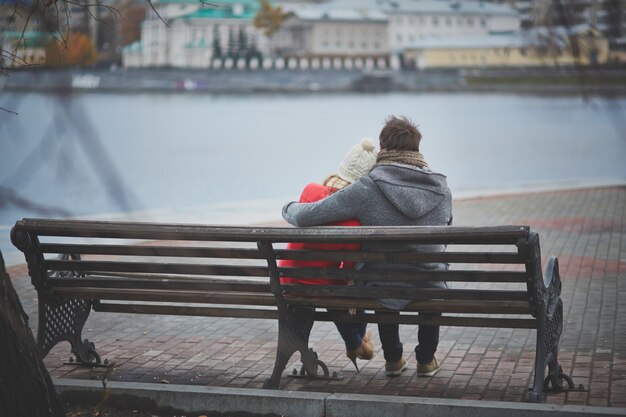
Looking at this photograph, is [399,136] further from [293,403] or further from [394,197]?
[293,403]

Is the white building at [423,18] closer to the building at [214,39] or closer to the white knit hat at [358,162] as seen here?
the building at [214,39]

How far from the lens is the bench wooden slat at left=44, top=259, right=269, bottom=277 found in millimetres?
5000

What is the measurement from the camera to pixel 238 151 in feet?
169

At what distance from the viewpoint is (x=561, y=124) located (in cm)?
6925

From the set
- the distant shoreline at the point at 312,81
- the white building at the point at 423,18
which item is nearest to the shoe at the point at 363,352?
the distant shoreline at the point at 312,81

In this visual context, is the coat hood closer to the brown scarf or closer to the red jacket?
the brown scarf

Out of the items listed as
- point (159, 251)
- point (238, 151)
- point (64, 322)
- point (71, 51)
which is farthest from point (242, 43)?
point (159, 251)

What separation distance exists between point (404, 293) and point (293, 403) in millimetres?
716

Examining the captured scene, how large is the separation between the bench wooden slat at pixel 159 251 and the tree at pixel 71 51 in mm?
905

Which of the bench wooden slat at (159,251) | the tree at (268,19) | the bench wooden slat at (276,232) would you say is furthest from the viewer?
the tree at (268,19)

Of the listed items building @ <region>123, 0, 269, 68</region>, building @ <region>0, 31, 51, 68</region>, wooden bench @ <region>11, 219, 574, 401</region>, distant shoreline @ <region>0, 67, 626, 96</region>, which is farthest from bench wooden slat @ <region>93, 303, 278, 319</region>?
distant shoreline @ <region>0, 67, 626, 96</region>

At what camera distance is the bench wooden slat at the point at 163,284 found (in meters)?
5.17

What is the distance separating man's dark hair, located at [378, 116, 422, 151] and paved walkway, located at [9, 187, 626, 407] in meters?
1.21

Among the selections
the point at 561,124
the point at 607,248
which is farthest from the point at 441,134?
the point at 607,248
